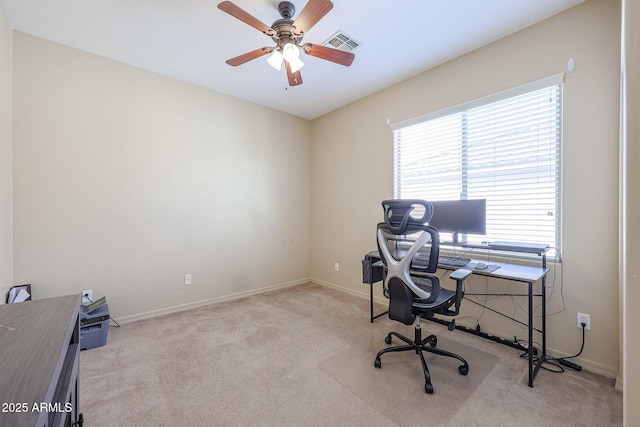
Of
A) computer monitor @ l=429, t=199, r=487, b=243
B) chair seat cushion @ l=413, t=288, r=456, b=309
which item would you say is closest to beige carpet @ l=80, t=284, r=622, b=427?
chair seat cushion @ l=413, t=288, r=456, b=309

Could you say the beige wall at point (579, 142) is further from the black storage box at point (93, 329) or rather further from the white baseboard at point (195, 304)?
the black storage box at point (93, 329)

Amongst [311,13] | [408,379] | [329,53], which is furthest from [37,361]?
[329,53]

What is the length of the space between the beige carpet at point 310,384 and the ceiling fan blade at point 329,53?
8.14ft

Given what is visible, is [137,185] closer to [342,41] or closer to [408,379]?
[342,41]

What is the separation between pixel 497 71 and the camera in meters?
2.49

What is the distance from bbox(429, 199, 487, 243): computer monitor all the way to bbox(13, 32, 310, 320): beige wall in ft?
8.07

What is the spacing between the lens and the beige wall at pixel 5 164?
2.10 metres

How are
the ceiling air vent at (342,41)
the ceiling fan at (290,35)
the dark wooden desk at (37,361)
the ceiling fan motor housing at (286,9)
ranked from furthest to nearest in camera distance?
the ceiling air vent at (342,41), the ceiling fan motor housing at (286,9), the ceiling fan at (290,35), the dark wooden desk at (37,361)

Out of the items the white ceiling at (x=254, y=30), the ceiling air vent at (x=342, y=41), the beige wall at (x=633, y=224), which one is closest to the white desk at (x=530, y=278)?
the beige wall at (x=633, y=224)

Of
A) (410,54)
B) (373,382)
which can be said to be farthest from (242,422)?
(410,54)

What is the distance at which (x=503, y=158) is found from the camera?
2500mm

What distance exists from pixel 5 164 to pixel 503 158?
435 centimetres

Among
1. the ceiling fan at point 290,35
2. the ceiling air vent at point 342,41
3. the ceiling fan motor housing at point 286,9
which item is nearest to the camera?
the ceiling fan at point 290,35

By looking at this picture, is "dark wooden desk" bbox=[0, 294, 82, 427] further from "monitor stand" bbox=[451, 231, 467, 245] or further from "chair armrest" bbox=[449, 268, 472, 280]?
"monitor stand" bbox=[451, 231, 467, 245]
